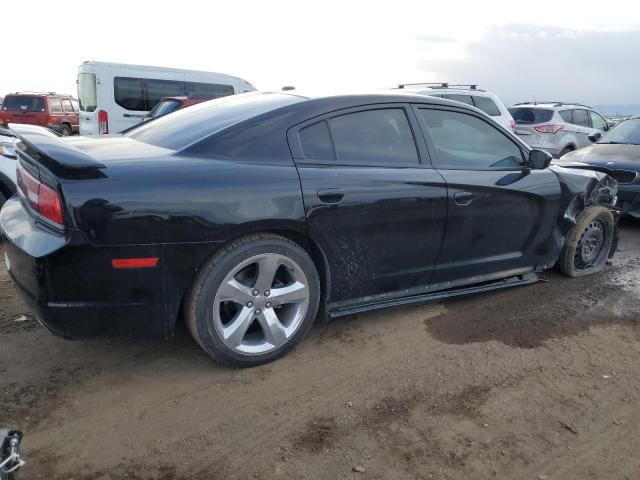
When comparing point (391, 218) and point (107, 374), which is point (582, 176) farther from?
point (107, 374)

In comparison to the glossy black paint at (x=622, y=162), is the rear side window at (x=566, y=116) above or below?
above

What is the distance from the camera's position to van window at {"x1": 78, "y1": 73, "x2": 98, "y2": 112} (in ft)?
47.1

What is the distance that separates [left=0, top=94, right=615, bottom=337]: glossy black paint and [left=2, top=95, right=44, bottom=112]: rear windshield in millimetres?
16742

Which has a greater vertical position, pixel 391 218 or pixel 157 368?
pixel 391 218

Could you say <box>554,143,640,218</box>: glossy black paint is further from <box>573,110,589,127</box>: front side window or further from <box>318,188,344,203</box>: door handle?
<box>573,110,589,127</box>: front side window

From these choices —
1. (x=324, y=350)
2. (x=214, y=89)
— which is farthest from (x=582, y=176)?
(x=214, y=89)

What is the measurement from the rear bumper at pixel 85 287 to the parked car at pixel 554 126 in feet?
36.8

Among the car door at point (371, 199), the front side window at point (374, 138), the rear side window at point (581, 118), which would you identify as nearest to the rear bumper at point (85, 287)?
the car door at point (371, 199)

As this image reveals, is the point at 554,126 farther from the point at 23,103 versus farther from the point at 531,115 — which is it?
the point at 23,103

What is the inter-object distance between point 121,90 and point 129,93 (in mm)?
216

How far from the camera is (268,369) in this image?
129 inches

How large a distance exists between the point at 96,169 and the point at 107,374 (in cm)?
119

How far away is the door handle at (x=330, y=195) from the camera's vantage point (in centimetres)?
323

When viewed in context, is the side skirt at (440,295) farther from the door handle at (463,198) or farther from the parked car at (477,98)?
the parked car at (477,98)
